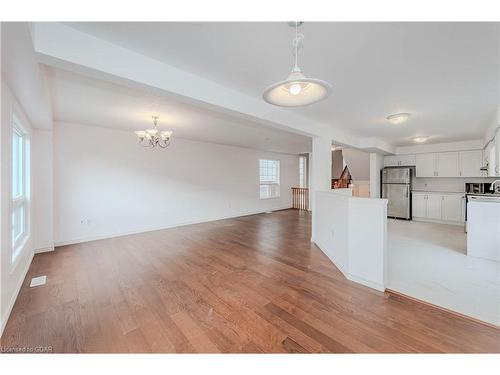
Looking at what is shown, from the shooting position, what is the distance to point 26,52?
1.51m

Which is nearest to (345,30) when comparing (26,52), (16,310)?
(26,52)

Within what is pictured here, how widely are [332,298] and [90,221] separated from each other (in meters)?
4.79

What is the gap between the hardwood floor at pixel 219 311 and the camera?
5.21 feet

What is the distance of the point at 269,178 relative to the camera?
8.45 metres

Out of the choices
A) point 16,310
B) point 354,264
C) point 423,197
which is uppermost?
point 423,197

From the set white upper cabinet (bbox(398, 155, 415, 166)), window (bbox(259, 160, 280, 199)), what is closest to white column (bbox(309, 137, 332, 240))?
window (bbox(259, 160, 280, 199))

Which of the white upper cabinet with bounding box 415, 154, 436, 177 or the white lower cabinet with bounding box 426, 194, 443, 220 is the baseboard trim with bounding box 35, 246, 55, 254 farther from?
the white upper cabinet with bounding box 415, 154, 436, 177

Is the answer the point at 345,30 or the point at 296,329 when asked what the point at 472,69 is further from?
the point at 296,329

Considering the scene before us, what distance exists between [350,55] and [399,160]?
676 centimetres

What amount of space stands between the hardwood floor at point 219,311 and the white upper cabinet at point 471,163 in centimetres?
591

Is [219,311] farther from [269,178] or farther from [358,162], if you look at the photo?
[358,162]

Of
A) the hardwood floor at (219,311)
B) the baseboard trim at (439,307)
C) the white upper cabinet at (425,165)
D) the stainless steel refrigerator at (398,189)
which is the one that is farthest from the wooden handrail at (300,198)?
the baseboard trim at (439,307)

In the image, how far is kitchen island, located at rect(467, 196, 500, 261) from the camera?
3270mm

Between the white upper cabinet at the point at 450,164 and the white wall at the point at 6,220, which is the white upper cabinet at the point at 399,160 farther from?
the white wall at the point at 6,220
